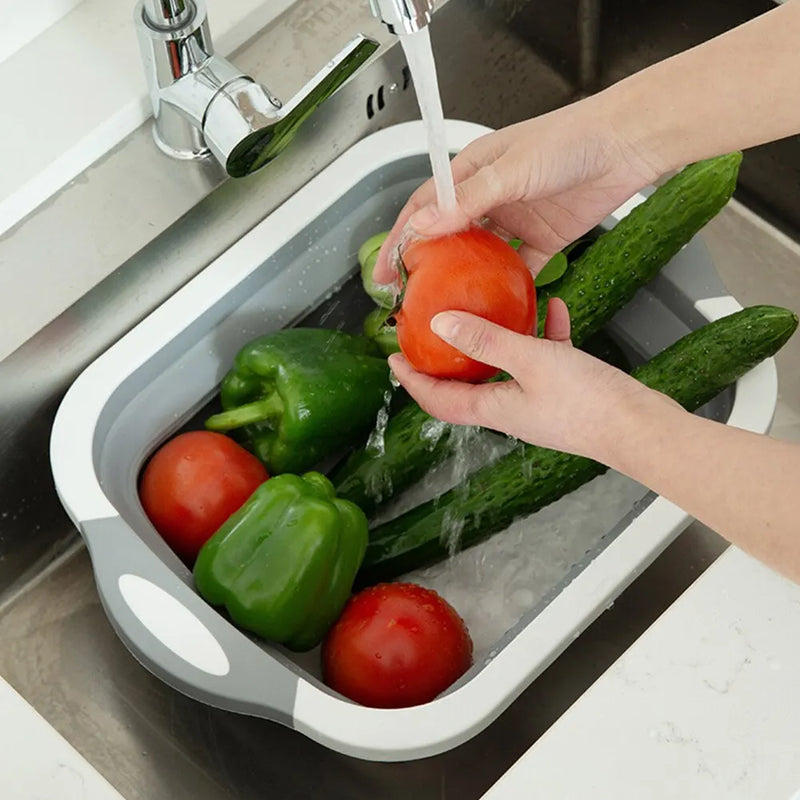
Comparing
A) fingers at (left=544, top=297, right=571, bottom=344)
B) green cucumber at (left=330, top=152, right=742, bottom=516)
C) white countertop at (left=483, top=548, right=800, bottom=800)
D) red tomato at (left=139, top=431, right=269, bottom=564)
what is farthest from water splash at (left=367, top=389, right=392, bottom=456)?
white countertop at (left=483, top=548, right=800, bottom=800)

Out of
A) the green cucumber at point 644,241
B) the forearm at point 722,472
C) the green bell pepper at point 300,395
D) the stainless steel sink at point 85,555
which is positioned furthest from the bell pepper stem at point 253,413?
the forearm at point 722,472

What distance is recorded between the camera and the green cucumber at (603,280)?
94 centimetres

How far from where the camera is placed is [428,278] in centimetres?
75

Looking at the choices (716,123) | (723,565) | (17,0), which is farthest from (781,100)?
(17,0)

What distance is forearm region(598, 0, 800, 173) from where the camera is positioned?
0.76m

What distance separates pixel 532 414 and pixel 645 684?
187 millimetres

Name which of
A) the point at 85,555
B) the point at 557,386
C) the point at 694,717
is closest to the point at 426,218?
the point at 557,386

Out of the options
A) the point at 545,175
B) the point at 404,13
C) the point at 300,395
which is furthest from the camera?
the point at 300,395

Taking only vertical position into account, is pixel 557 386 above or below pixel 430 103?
below

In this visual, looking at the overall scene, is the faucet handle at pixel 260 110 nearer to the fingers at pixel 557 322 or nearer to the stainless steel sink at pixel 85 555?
the stainless steel sink at pixel 85 555

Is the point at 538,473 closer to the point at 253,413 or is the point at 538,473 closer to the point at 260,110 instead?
the point at 253,413

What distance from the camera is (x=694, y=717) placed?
618mm

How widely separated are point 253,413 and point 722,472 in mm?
418

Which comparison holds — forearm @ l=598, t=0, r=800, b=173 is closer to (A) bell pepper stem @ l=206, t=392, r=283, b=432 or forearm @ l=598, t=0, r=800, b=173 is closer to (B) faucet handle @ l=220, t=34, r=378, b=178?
(B) faucet handle @ l=220, t=34, r=378, b=178
